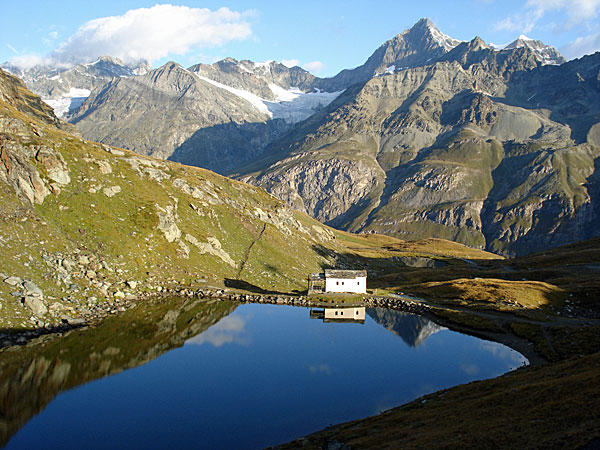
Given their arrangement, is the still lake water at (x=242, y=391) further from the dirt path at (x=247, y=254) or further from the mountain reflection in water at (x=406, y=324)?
the dirt path at (x=247, y=254)

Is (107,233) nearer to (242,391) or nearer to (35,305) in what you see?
(35,305)

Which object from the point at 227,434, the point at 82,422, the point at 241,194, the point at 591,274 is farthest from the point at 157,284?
the point at 591,274

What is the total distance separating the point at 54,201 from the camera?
8438 centimetres

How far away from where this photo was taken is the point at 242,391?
4869cm

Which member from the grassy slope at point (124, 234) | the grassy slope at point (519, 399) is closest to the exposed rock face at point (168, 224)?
the grassy slope at point (124, 234)

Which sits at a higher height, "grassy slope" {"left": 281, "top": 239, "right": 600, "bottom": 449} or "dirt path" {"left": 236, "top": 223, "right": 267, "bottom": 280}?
"dirt path" {"left": 236, "top": 223, "right": 267, "bottom": 280}

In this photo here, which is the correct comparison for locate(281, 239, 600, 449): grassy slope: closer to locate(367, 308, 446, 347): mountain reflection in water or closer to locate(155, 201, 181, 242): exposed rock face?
locate(367, 308, 446, 347): mountain reflection in water

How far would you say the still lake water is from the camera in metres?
38.8

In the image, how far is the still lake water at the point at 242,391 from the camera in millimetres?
38750

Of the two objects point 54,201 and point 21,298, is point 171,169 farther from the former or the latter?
point 21,298

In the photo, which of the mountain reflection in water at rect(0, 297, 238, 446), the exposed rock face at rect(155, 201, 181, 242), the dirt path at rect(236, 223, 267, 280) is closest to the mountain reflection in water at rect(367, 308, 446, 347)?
the mountain reflection in water at rect(0, 297, 238, 446)

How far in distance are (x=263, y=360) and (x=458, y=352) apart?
31.9 meters

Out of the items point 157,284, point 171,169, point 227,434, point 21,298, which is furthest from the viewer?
point 171,169

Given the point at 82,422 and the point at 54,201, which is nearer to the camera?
the point at 82,422
